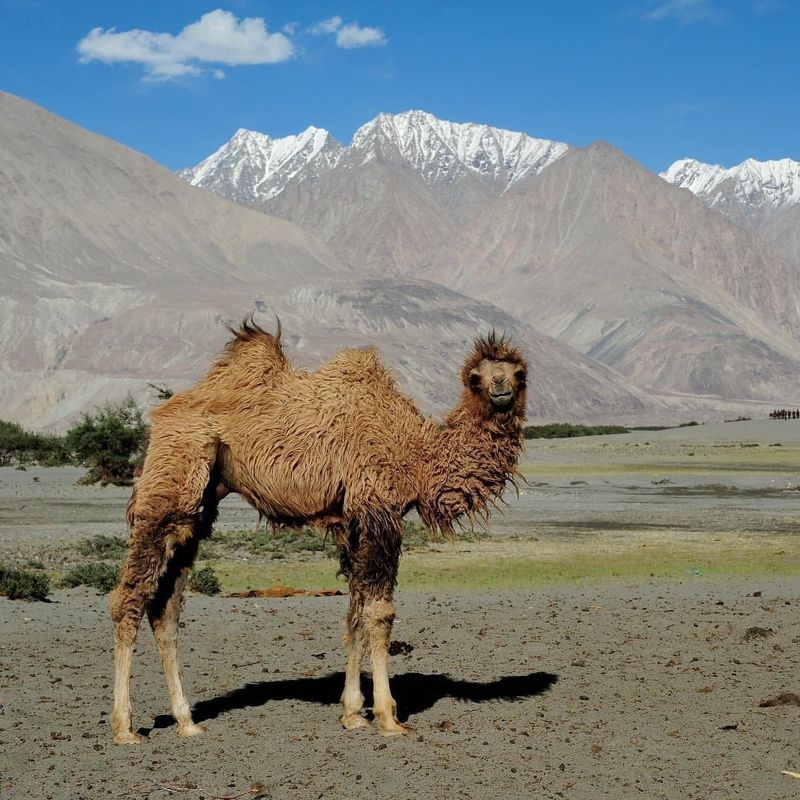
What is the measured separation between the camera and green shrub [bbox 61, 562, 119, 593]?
16.9 metres

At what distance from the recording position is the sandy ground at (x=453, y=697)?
8.10m

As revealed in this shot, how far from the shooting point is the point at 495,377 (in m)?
9.46

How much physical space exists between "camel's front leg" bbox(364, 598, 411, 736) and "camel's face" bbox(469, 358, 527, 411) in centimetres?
168

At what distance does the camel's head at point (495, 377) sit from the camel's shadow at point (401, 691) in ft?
8.10

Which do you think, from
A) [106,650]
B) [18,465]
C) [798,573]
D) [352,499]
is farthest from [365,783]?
[18,465]

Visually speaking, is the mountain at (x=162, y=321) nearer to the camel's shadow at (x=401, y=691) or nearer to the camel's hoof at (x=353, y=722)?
the camel's shadow at (x=401, y=691)

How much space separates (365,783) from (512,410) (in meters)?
3.00

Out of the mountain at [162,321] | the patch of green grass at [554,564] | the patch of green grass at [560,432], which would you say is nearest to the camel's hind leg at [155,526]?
the patch of green grass at [554,564]

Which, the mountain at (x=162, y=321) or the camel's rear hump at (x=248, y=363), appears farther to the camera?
the mountain at (x=162, y=321)

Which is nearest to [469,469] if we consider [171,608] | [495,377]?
[495,377]

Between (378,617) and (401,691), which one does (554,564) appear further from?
(378,617)

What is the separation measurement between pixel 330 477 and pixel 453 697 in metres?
2.31

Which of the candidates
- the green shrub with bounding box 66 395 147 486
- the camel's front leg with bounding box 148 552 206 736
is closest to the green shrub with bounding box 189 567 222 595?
the camel's front leg with bounding box 148 552 206 736

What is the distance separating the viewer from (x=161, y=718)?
9719 mm
